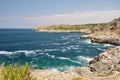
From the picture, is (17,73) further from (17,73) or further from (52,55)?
(52,55)

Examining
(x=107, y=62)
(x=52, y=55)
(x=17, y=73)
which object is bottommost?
(x=52, y=55)

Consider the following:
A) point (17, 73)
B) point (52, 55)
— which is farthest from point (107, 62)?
point (52, 55)

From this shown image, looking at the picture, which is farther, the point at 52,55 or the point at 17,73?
the point at 52,55

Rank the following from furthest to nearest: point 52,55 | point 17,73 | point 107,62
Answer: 1. point 52,55
2. point 107,62
3. point 17,73

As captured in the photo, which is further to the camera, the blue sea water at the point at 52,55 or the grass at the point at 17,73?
the blue sea water at the point at 52,55

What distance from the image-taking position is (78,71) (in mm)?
30828

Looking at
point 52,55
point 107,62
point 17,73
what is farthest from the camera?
point 52,55

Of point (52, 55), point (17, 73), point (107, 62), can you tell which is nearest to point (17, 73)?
point (17, 73)

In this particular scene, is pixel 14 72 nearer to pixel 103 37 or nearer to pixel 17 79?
pixel 17 79

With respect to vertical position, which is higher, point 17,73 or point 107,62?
point 17,73

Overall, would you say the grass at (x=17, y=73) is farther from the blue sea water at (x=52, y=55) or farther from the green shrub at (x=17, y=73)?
the blue sea water at (x=52, y=55)

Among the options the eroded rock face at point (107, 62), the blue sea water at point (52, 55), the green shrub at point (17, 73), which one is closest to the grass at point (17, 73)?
the green shrub at point (17, 73)

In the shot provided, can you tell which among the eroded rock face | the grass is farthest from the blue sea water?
the eroded rock face

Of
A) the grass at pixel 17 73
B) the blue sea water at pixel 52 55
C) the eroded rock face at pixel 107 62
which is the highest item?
the grass at pixel 17 73
